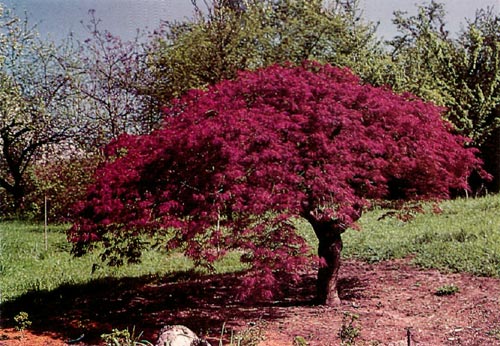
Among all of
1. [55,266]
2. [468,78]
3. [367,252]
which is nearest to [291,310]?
[367,252]

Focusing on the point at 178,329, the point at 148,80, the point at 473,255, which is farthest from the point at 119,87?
the point at 178,329

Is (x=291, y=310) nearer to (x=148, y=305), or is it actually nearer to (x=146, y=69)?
(x=148, y=305)

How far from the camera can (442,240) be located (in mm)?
6738

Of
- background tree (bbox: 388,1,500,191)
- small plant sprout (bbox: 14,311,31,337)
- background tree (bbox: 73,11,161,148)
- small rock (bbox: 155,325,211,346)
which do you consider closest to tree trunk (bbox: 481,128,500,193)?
background tree (bbox: 388,1,500,191)

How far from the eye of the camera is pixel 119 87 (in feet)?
28.9

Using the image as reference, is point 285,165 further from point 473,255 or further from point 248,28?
point 248,28

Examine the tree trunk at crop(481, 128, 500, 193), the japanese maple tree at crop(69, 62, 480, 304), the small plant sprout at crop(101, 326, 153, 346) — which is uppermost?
the tree trunk at crop(481, 128, 500, 193)

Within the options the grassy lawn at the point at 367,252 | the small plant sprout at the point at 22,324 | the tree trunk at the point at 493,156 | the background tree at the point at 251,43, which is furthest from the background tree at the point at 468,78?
the small plant sprout at the point at 22,324

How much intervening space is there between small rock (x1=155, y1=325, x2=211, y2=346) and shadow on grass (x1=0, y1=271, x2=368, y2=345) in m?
1.27

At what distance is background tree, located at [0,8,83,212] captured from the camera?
9.38 metres

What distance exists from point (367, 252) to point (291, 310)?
2377 millimetres

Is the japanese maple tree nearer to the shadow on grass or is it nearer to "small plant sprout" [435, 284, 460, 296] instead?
the shadow on grass

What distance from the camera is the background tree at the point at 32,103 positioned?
938cm

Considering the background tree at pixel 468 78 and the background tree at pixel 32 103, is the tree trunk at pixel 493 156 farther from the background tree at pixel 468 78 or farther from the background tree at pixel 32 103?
the background tree at pixel 32 103
